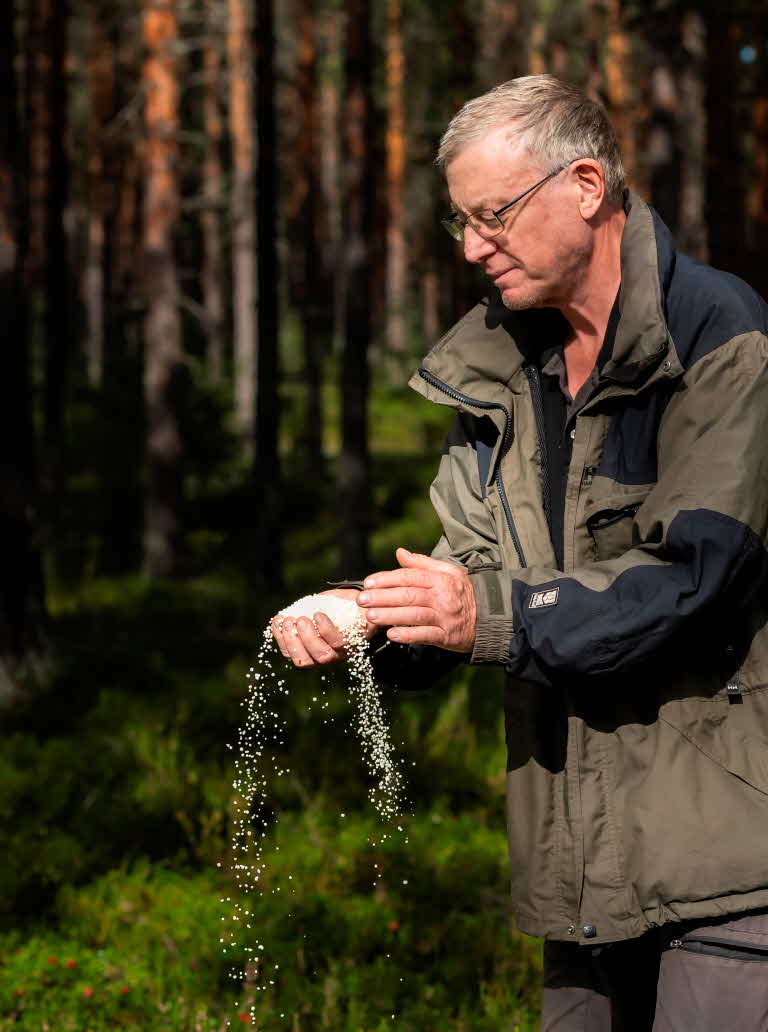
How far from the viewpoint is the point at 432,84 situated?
39.8 m

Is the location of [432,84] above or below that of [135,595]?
above

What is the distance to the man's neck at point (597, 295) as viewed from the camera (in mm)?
2598

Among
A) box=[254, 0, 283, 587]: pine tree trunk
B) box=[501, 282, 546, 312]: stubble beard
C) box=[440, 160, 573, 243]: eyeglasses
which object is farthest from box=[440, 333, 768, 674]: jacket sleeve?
box=[254, 0, 283, 587]: pine tree trunk

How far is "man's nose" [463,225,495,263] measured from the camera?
8.55 feet

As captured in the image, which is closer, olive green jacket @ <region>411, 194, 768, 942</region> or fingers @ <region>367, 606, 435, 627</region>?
olive green jacket @ <region>411, 194, 768, 942</region>

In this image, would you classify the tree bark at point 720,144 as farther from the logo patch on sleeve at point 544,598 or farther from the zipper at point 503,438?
the logo patch on sleeve at point 544,598

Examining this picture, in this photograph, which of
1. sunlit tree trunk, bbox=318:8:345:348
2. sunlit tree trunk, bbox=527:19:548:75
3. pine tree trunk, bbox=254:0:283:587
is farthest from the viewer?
sunlit tree trunk, bbox=318:8:345:348

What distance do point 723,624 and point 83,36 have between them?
1568 inches

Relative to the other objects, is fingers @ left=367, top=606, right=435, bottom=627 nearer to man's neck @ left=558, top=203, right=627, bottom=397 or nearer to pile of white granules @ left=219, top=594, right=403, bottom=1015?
pile of white granules @ left=219, top=594, right=403, bottom=1015

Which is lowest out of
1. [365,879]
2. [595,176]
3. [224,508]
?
[224,508]

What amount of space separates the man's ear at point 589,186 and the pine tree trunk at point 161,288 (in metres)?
13.4

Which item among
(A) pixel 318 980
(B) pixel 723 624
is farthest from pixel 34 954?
(B) pixel 723 624

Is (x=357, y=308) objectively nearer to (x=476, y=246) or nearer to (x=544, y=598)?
(x=476, y=246)

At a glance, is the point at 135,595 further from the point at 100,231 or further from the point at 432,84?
Result: the point at 432,84
